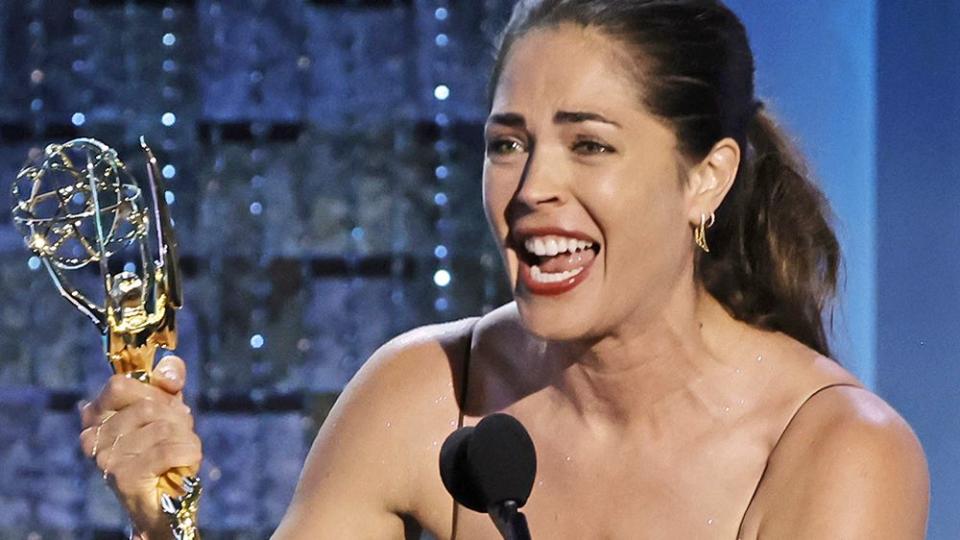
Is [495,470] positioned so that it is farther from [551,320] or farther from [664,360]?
[664,360]

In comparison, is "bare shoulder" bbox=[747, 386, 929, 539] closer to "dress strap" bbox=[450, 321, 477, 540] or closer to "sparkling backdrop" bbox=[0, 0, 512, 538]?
Answer: "dress strap" bbox=[450, 321, 477, 540]

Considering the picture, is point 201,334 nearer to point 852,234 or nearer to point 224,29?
point 224,29

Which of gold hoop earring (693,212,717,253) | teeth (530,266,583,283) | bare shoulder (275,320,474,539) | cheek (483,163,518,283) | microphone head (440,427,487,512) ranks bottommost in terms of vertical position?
bare shoulder (275,320,474,539)

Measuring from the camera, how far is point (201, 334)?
229 centimetres

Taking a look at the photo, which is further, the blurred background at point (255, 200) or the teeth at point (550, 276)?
the blurred background at point (255, 200)

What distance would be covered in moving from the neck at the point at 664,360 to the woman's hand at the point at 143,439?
0.41m

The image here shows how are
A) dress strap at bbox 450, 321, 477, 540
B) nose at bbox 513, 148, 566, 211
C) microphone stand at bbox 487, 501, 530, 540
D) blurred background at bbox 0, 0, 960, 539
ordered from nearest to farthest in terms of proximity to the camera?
microphone stand at bbox 487, 501, 530, 540
nose at bbox 513, 148, 566, 211
dress strap at bbox 450, 321, 477, 540
blurred background at bbox 0, 0, 960, 539

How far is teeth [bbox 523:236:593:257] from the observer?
48.3 inches

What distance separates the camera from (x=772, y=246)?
1404 millimetres

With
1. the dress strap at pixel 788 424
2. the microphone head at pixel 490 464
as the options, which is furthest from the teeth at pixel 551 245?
the microphone head at pixel 490 464

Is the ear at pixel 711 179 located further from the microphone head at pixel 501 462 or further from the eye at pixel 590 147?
the microphone head at pixel 501 462

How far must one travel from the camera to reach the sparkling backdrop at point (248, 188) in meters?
2.29

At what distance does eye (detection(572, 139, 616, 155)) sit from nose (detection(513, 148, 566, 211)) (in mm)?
19

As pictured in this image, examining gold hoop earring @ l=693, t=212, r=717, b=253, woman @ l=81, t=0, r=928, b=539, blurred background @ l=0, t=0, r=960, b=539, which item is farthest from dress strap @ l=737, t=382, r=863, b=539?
blurred background @ l=0, t=0, r=960, b=539
